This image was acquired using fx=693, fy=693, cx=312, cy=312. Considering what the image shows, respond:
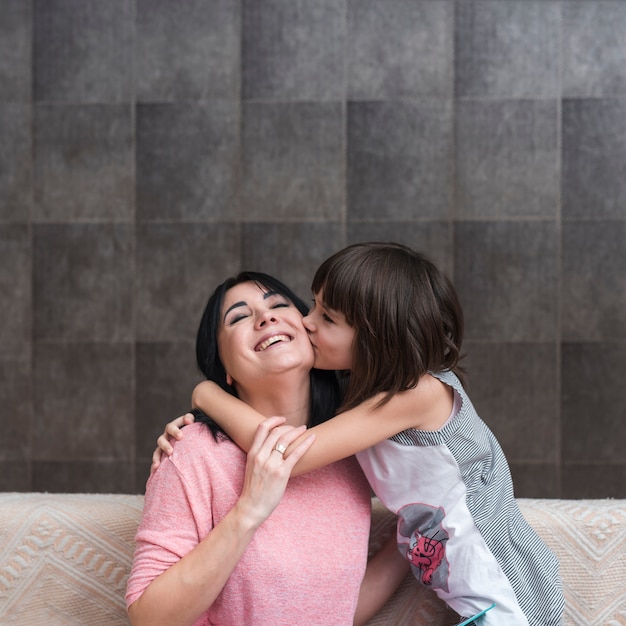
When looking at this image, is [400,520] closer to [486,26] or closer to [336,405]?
[336,405]

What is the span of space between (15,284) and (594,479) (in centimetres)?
263

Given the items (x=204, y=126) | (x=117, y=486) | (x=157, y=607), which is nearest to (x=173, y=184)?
(x=204, y=126)

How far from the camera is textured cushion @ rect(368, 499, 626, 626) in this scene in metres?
1.42

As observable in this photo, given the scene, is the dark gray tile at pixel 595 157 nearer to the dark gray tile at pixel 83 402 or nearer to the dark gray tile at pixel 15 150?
the dark gray tile at pixel 83 402

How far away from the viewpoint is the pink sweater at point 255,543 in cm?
122

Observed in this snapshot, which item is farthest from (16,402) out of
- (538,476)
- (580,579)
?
(580,579)

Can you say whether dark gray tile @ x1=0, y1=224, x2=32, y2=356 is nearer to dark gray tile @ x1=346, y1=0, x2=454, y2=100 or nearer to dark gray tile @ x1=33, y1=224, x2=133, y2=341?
dark gray tile @ x1=33, y1=224, x2=133, y2=341

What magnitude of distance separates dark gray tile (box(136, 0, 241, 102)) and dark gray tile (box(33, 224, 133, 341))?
658 millimetres

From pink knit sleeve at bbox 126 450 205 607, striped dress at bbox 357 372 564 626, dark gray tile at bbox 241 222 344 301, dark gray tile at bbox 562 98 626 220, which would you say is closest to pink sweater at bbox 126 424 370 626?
pink knit sleeve at bbox 126 450 205 607

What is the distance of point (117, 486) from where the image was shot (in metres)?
3.03

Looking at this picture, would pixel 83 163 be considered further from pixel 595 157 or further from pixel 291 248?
pixel 595 157

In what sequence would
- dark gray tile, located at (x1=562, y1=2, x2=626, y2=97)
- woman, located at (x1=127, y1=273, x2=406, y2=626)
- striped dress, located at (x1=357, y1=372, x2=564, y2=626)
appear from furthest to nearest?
dark gray tile, located at (x1=562, y1=2, x2=626, y2=97) → striped dress, located at (x1=357, y1=372, x2=564, y2=626) → woman, located at (x1=127, y1=273, x2=406, y2=626)

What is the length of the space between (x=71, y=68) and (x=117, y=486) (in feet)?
5.95

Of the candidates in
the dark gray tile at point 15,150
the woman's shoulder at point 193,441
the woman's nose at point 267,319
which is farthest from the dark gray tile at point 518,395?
the dark gray tile at point 15,150
